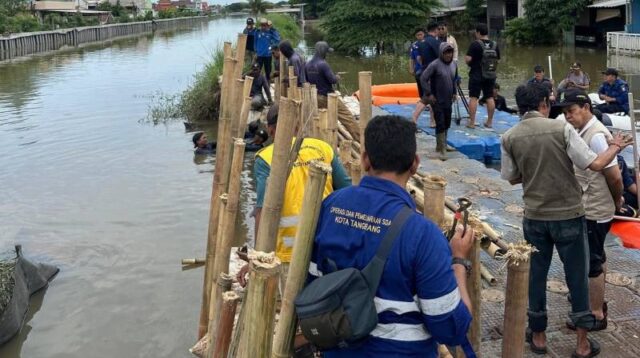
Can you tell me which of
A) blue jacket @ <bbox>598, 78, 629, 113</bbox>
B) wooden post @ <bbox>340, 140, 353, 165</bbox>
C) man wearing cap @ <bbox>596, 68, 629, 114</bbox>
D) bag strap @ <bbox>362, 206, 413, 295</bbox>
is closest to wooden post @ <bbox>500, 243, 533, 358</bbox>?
bag strap @ <bbox>362, 206, 413, 295</bbox>

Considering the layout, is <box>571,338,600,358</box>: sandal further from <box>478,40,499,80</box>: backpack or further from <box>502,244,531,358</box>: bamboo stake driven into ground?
<box>478,40,499,80</box>: backpack

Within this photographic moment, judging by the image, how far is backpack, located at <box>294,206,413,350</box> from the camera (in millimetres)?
2090

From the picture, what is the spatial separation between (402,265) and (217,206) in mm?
3086

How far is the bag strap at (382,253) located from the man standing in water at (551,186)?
1.70 metres

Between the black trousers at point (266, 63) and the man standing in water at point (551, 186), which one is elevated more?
the black trousers at point (266, 63)

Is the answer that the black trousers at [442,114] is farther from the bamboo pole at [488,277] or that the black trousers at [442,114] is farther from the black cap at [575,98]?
the black cap at [575,98]

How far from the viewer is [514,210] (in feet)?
21.1

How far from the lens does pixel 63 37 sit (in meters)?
44.7

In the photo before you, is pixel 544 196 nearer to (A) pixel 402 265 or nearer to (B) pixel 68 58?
(A) pixel 402 265

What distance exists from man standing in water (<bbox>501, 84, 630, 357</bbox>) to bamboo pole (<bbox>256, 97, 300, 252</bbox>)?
156 cm

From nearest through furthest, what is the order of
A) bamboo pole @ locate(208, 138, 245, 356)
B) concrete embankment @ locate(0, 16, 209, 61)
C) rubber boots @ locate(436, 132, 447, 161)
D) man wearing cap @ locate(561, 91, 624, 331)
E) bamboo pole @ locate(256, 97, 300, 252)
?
bamboo pole @ locate(256, 97, 300, 252) < man wearing cap @ locate(561, 91, 624, 331) < bamboo pole @ locate(208, 138, 245, 356) < rubber boots @ locate(436, 132, 447, 161) < concrete embankment @ locate(0, 16, 209, 61)

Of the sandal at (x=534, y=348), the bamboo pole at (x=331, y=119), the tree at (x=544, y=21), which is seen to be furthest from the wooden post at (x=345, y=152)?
the tree at (x=544, y=21)

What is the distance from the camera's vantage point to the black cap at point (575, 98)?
3.76m

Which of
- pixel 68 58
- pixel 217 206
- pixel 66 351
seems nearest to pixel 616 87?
pixel 217 206
